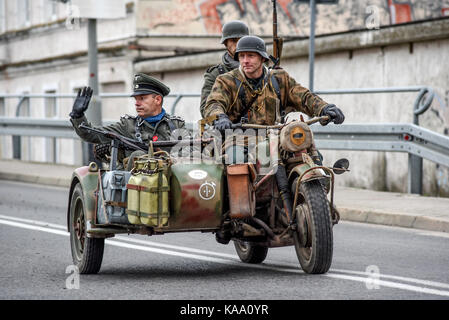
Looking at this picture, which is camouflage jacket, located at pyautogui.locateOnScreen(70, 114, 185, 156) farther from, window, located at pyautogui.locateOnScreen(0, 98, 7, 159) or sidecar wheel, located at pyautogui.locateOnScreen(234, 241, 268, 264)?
window, located at pyautogui.locateOnScreen(0, 98, 7, 159)

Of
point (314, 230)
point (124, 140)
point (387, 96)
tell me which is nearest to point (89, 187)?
point (124, 140)

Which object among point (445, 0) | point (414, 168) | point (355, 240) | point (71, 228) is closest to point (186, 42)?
point (445, 0)

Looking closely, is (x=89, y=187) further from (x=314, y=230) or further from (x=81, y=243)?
(x=314, y=230)

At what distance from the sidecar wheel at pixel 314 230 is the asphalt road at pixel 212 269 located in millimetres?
124

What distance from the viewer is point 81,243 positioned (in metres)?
8.99

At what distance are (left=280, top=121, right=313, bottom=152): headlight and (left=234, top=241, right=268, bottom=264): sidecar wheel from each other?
4.71ft

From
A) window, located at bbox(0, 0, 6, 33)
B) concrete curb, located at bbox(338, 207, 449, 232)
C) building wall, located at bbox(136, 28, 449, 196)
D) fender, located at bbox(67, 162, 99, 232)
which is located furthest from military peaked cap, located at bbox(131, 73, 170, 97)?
window, located at bbox(0, 0, 6, 33)

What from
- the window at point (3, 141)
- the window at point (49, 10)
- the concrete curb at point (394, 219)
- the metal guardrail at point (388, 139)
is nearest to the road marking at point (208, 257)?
the concrete curb at point (394, 219)

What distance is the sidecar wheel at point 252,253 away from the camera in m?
9.30

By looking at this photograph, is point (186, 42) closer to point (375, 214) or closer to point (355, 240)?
point (375, 214)

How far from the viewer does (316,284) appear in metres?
7.68

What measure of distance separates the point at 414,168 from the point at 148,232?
7398mm

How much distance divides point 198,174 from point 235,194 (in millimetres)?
299

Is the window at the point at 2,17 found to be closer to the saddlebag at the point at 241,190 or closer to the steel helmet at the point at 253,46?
the steel helmet at the point at 253,46
